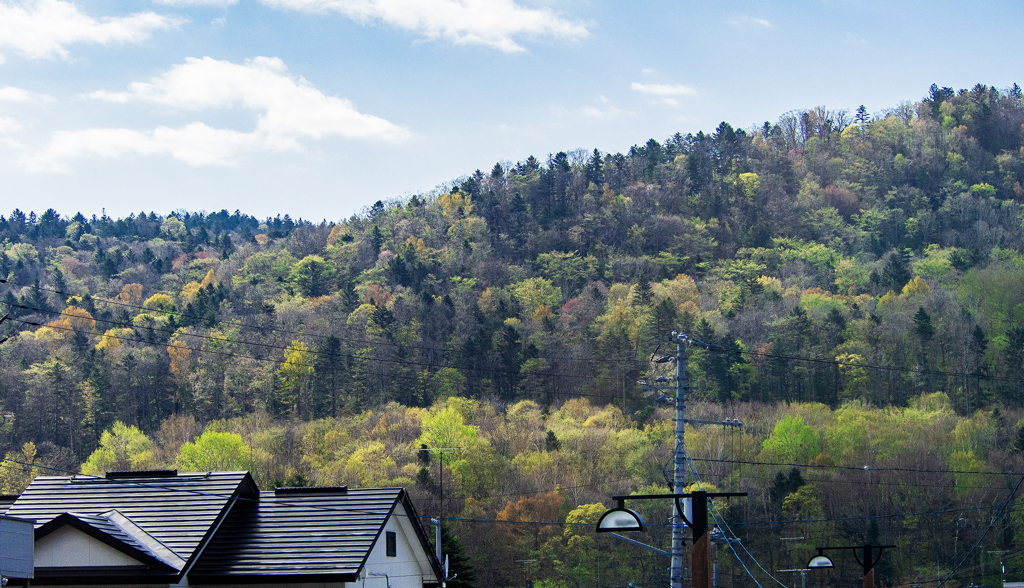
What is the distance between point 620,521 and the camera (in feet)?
47.3

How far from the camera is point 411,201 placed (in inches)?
6890

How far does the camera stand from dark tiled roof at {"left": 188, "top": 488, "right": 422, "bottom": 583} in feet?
75.2

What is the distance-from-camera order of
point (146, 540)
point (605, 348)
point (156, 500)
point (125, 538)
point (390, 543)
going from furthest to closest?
point (605, 348) < point (390, 543) < point (156, 500) < point (146, 540) < point (125, 538)

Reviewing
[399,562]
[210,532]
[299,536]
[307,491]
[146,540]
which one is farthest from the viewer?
[399,562]

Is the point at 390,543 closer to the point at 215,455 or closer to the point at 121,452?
the point at 215,455

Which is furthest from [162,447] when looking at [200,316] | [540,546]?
[540,546]

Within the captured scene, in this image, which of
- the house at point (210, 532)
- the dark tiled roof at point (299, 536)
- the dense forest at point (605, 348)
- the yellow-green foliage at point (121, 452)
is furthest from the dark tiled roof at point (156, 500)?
the yellow-green foliage at point (121, 452)

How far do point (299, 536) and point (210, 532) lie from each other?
6.36 ft

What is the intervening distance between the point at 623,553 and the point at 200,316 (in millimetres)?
73522

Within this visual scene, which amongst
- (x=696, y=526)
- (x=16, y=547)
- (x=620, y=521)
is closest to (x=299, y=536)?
(x=16, y=547)

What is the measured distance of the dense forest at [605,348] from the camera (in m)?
78.2

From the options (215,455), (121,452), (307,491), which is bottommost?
(121,452)

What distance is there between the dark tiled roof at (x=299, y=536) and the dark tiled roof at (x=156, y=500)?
50cm

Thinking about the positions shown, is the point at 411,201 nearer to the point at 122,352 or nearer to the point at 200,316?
the point at 200,316
